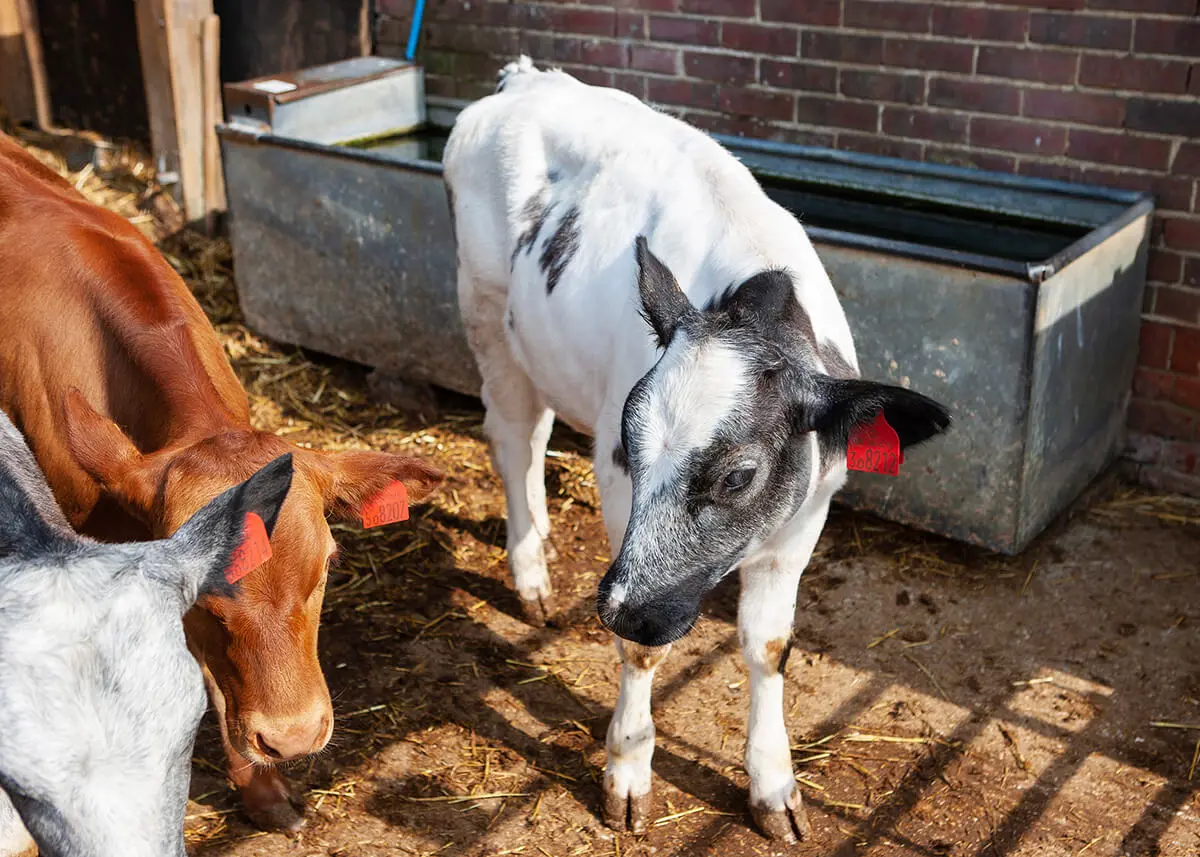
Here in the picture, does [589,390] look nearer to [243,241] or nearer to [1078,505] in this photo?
[1078,505]

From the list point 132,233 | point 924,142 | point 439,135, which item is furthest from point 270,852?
point 439,135

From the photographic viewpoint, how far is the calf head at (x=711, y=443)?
2.80 meters

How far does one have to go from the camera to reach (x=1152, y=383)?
16.8 ft

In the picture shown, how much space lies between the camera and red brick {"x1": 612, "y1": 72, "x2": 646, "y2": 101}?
6109 mm

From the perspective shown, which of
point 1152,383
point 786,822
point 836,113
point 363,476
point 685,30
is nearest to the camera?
point 363,476

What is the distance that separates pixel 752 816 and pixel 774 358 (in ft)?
4.68

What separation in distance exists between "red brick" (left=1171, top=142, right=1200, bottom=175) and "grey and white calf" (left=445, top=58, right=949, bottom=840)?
206 cm

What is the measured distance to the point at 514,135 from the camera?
13.5ft

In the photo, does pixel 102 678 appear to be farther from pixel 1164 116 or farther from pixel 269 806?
pixel 1164 116

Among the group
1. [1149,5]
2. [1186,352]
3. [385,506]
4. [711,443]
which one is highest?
[1149,5]

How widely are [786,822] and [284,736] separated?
151cm

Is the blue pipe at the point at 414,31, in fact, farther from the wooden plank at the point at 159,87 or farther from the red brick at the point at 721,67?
the red brick at the point at 721,67

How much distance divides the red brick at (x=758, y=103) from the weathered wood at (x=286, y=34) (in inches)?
86.7

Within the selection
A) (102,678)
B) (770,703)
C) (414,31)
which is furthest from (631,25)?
(102,678)
